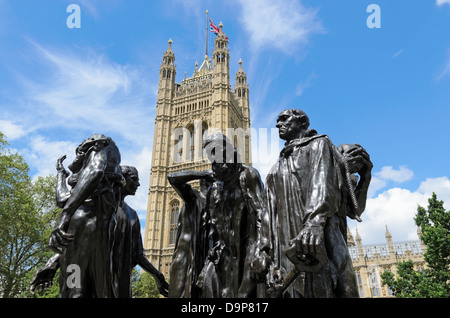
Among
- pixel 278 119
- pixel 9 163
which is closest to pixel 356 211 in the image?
pixel 278 119

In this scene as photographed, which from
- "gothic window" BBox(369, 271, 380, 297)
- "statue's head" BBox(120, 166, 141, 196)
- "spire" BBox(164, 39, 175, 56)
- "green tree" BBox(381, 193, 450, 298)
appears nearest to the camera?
"statue's head" BBox(120, 166, 141, 196)

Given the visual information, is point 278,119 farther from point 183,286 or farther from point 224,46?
point 224,46

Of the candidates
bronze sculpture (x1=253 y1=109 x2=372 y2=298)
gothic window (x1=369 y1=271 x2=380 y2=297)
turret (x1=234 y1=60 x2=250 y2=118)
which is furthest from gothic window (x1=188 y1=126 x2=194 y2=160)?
bronze sculpture (x1=253 y1=109 x2=372 y2=298)

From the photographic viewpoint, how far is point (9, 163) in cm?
1658

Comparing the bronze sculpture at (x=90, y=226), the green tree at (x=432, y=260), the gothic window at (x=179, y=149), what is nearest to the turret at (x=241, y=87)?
the gothic window at (x=179, y=149)

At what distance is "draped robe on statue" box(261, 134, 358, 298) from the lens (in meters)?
2.17

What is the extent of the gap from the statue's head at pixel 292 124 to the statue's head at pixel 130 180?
6.41 ft

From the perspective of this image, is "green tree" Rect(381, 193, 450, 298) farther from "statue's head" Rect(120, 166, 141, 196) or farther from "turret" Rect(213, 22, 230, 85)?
"turret" Rect(213, 22, 230, 85)

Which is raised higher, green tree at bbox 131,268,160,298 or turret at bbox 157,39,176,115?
turret at bbox 157,39,176,115

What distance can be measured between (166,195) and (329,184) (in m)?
45.7

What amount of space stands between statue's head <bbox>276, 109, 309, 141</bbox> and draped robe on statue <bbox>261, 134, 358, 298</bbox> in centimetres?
13

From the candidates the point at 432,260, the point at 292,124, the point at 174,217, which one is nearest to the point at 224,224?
the point at 292,124

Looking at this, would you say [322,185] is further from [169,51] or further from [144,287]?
[169,51]

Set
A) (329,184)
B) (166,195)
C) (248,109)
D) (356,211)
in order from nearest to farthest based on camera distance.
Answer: (329,184), (356,211), (166,195), (248,109)
